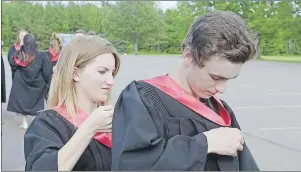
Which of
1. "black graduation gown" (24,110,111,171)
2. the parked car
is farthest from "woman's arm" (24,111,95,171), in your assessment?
the parked car

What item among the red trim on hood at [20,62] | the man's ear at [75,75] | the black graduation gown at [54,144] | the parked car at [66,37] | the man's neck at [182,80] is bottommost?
the red trim on hood at [20,62]

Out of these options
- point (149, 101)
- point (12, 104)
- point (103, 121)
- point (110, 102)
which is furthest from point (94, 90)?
point (12, 104)

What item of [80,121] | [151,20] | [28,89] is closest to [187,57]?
[151,20]

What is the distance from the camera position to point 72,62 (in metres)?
1.49

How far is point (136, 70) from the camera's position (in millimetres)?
1494

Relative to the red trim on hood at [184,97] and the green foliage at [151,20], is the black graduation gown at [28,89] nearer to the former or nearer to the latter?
the green foliage at [151,20]

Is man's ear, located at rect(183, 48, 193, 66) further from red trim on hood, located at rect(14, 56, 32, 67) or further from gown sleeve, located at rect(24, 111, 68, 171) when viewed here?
red trim on hood, located at rect(14, 56, 32, 67)

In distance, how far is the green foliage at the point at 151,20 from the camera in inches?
44.9

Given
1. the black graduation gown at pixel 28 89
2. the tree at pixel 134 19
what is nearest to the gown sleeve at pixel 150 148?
the tree at pixel 134 19

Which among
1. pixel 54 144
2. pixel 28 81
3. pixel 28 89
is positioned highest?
pixel 54 144

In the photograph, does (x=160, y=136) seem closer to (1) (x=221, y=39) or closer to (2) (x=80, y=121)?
(1) (x=221, y=39)

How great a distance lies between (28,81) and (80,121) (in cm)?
466

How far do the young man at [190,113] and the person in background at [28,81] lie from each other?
4578 mm

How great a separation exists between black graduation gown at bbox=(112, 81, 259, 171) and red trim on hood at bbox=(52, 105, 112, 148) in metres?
0.38
